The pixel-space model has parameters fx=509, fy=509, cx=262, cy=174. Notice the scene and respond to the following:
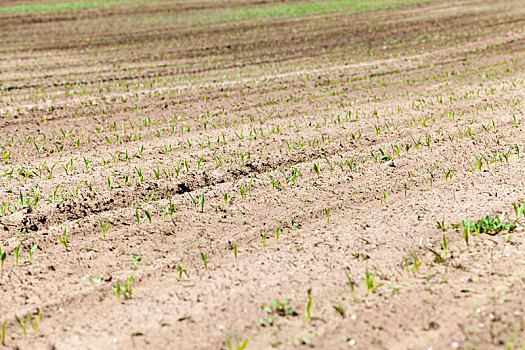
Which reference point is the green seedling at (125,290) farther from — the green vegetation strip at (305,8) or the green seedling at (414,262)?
the green vegetation strip at (305,8)

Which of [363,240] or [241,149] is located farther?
[241,149]

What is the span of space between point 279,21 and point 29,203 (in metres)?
14.1

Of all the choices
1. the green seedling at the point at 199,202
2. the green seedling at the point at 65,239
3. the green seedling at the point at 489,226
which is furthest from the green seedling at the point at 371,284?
the green seedling at the point at 65,239

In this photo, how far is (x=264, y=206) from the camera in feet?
14.9

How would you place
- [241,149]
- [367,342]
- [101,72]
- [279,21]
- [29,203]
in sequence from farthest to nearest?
[279,21] → [101,72] → [241,149] → [29,203] → [367,342]

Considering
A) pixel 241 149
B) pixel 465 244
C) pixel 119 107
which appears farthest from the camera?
pixel 119 107

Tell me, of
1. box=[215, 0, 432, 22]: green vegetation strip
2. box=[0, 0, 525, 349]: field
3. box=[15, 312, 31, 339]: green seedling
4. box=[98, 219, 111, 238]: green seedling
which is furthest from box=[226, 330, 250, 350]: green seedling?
box=[215, 0, 432, 22]: green vegetation strip

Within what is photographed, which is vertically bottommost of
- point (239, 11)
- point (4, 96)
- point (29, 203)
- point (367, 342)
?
point (367, 342)

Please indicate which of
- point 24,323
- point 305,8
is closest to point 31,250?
point 24,323

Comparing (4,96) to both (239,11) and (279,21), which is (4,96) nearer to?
(279,21)

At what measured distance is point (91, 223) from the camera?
4.25 metres

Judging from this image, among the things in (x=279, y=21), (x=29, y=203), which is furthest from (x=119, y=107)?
(x=279, y=21)

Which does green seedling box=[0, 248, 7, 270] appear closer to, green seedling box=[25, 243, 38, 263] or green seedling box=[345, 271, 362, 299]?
green seedling box=[25, 243, 38, 263]

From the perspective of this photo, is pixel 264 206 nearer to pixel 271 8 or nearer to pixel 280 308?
pixel 280 308
